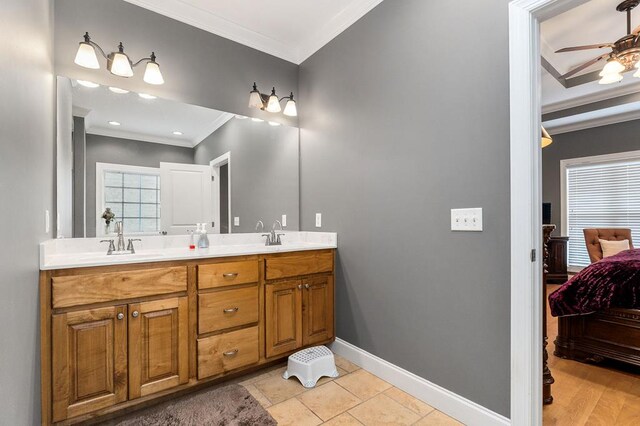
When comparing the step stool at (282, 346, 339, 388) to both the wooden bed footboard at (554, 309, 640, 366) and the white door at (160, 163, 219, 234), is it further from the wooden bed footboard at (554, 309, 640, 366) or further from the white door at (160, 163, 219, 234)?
the wooden bed footboard at (554, 309, 640, 366)

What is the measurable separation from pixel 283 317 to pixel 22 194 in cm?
160

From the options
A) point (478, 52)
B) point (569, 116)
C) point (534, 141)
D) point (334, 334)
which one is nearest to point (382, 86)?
point (478, 52)

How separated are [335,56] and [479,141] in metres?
1.50

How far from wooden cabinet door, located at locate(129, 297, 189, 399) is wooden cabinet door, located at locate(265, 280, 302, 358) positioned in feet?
1.82

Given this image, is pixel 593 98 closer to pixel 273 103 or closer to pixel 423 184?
pixel 423 184

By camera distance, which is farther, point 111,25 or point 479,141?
point 111,25

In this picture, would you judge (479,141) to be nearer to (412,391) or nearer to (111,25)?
(412,391)

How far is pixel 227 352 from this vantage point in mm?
1947

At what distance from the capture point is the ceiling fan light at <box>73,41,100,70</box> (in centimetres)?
185

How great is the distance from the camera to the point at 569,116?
15.4 ft

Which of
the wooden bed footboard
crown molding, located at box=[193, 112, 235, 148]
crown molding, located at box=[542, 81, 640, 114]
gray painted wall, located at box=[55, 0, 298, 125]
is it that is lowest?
the wooden bed footboard

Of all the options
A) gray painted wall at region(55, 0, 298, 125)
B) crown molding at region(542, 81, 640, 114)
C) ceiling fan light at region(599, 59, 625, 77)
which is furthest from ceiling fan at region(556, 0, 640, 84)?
gray painted wall at region(55, 0, 298, 125)

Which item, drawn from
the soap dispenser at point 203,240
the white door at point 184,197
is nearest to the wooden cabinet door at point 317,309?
the soap dispenser at point 203,240

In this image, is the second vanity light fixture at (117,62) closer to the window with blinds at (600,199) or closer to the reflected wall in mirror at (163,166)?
the reflected wall in mirror at (163,166)
